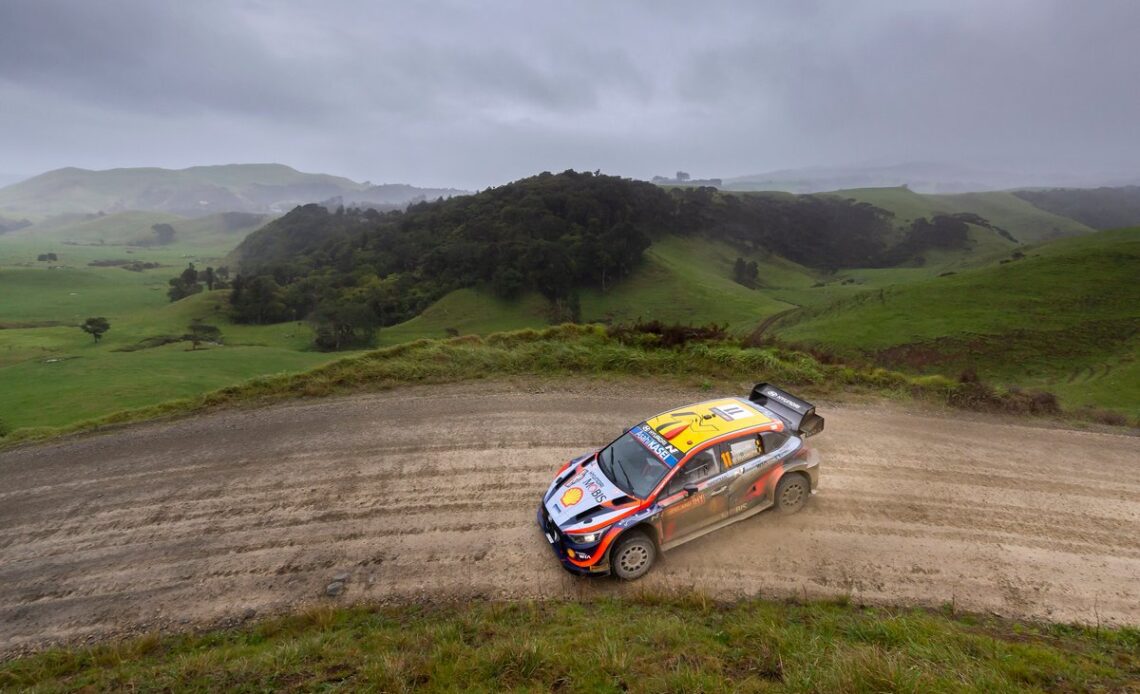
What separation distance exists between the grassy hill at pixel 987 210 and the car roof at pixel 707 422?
555ft

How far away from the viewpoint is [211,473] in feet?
31.6

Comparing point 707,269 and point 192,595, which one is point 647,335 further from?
point 707,269

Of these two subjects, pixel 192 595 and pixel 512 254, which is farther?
pixel 512 254

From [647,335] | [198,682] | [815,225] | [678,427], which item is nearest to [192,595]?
[198,682]

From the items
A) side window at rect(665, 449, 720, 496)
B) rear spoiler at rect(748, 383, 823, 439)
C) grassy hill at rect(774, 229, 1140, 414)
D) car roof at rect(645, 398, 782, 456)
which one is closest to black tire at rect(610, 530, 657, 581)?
side window at rect(665, 449, 720, 496)

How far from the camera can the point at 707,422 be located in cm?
805

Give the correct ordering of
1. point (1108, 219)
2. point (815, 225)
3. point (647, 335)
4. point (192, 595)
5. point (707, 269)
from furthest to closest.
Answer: point (1108, 219) → point (815, 225) → point (707, 269) → point (647, 335) → point (192, 595)

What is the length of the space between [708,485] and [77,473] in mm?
11649

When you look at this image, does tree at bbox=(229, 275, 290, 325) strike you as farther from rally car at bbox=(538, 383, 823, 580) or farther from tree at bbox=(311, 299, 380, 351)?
rally car at bbox=(538, 383, 823, 580)

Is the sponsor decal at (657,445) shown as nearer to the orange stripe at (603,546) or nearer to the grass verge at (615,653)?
the orange stripe at (603,546)

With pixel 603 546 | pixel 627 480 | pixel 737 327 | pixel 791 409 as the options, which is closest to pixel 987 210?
pixel 737 327

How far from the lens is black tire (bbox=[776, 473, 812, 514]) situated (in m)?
8.17

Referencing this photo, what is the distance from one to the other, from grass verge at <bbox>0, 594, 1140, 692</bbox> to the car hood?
1.07 meters

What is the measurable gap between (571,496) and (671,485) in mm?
1477
